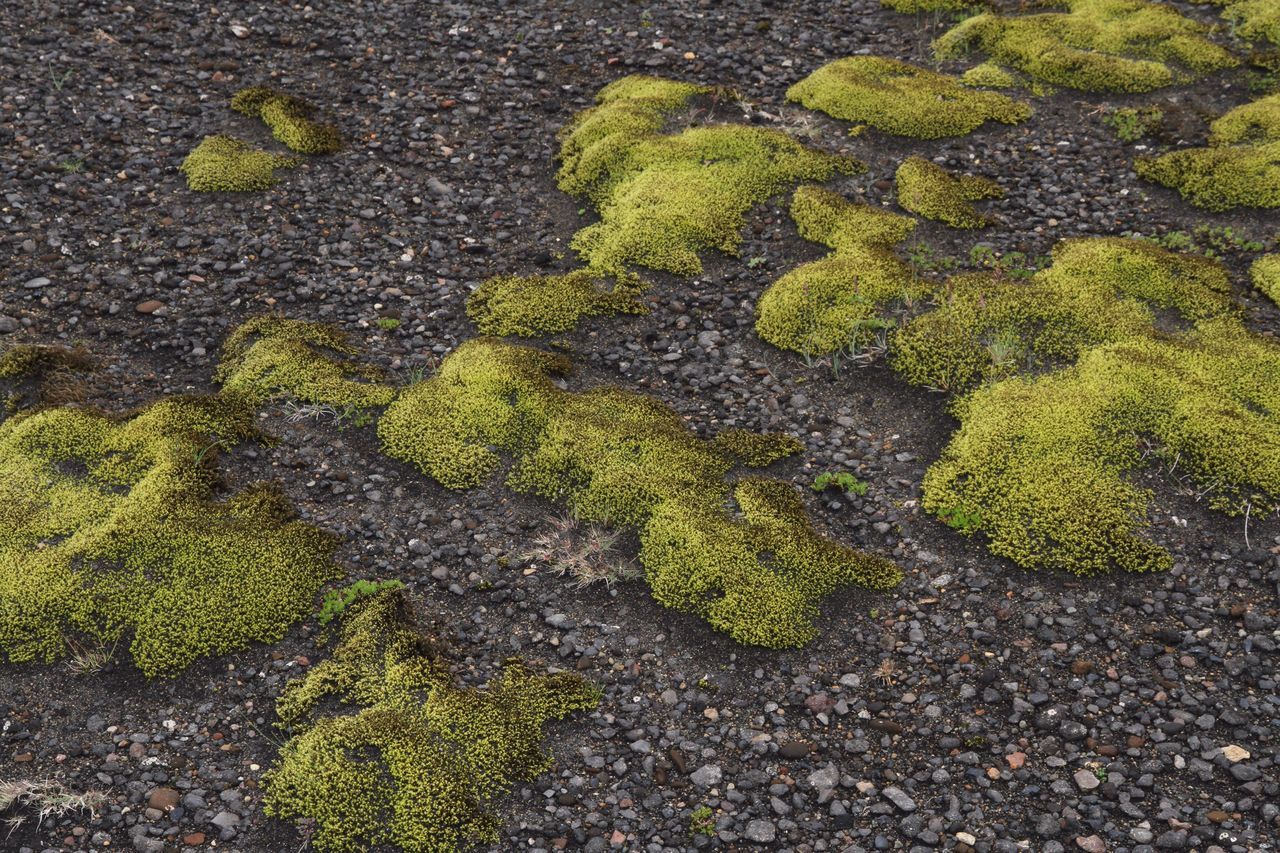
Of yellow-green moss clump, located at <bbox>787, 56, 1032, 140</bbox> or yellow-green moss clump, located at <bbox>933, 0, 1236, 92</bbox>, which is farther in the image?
yellow-green moss clump, located at <bbox>933, 0, 1236, 92</bbox>

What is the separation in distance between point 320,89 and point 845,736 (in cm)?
1071

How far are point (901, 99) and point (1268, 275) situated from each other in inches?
185

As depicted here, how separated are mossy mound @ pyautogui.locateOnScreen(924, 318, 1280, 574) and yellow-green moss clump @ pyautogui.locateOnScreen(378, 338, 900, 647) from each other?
115 centimetres

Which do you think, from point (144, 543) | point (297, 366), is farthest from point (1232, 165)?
point (144, 543)

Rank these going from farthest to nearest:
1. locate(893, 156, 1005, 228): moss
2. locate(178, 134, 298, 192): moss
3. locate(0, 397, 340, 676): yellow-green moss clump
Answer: locate(178, 134, 298, 192): moss → locate(893, 156, 1005, 228): moss → locate(0, 397, 340, 676): yellow-green moss clump

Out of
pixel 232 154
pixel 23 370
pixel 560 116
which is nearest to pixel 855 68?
pixel 560 116

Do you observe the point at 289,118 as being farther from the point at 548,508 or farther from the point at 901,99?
the point at 901,99

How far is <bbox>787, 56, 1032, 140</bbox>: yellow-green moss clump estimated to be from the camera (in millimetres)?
12359

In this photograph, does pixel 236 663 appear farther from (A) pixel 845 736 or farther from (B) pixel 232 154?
(B) pixel 232 154

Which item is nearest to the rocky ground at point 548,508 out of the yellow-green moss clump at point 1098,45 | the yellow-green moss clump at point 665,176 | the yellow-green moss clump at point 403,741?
the yellow-green moss clump at point 403,741

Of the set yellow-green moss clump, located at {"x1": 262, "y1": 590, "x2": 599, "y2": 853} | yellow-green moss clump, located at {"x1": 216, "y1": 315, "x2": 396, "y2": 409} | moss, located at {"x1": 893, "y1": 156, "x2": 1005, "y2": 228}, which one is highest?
moss, located at {"x1": 893, "y1": 156, "x2": 1005, "y2": 228}

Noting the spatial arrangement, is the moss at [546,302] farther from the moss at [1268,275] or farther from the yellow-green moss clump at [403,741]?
the moss at [1268,275]

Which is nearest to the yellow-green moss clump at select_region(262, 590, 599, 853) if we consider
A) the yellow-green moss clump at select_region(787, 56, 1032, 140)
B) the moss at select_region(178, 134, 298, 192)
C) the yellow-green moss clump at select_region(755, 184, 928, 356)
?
the yellow-green moss clump at select_region(755, 184, 928, 356)

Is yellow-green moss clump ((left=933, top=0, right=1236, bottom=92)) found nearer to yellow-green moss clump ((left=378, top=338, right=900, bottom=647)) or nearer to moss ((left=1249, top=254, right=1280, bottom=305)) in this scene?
moss ((left=1249, top=254, right=1280, bottom=305))
